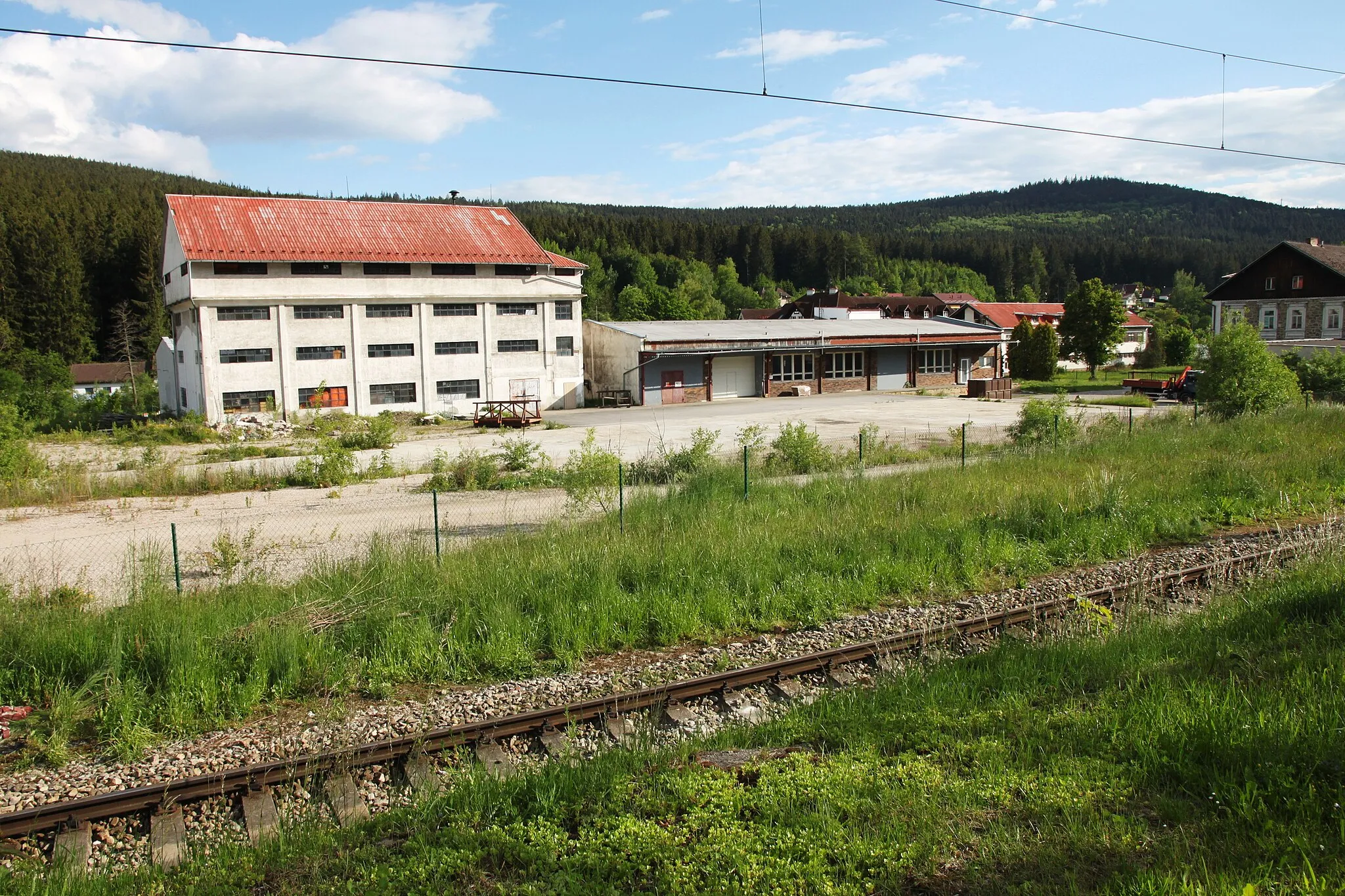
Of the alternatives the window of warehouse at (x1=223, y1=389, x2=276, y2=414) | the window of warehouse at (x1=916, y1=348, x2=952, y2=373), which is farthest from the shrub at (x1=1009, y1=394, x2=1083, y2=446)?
the window of warehouse at (x1=916, y1=348, x2=952, y2=373)

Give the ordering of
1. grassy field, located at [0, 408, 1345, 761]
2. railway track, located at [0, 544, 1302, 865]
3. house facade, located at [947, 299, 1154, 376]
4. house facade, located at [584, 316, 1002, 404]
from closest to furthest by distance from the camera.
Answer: railway track, located at [0, 544, 1302, 865]
grassy field, located at [0, 408, 1345, 761]
house facade, located at [584, 316, 1002, 404]
house facade, located at [947, 299, 1154, 376]

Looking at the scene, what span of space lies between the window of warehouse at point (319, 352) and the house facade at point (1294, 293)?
48.0m

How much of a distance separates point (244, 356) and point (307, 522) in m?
26.0

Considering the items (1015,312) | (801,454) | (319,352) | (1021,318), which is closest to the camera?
(801,454)

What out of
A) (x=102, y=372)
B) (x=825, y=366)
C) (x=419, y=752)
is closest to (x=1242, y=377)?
(x=419, y=752)

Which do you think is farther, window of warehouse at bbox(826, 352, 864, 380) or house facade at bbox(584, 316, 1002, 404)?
window of warehouse at bbox(826, 352, 864, 380)

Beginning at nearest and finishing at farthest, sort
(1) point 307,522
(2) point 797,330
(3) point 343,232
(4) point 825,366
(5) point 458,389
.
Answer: (1) point 307,522
(3) point 343,232
(5) point 458,389
(2) point 797,330
(4) point 825,366

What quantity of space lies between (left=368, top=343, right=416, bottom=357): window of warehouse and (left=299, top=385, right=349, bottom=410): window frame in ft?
7.12

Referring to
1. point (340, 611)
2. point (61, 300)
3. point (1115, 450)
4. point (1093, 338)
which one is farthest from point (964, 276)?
point (340, 611)

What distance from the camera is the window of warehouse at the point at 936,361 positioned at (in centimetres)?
5684

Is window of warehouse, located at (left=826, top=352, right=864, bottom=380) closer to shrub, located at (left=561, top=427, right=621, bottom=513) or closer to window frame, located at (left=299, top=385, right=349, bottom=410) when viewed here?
window frame, located at (left=299, top=385, right=349, bottom=410)

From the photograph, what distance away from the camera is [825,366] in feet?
174

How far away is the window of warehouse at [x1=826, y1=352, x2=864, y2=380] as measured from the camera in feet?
175

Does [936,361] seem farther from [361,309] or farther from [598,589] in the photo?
[598,589]
